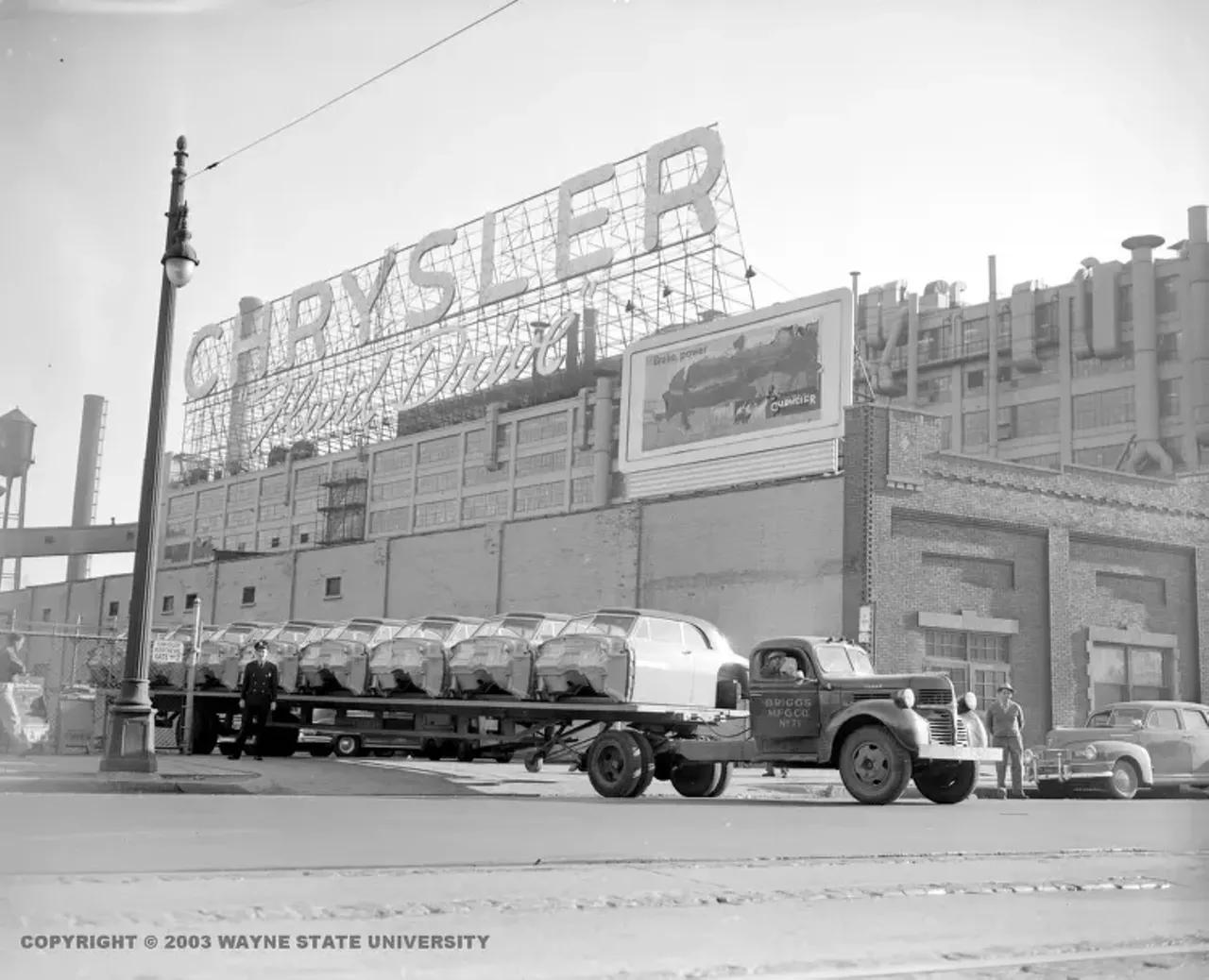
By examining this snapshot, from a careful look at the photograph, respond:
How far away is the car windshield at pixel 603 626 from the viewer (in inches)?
696

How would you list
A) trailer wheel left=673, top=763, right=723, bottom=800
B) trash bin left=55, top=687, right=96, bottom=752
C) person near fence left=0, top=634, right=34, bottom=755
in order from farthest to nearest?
trash bin left=55, top=687, right=96, bottom=752
person near fence left=0, top=634, right=34, bottom=755
trailer wheel left=673, top=763, right=723, bottom=800

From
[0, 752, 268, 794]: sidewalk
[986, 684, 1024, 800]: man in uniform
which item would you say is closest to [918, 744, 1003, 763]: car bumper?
[986, 684, 1024, 800]: man in uniform

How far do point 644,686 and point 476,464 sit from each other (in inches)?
2208

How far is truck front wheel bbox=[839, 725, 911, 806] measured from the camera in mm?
15500

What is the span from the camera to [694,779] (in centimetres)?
1708

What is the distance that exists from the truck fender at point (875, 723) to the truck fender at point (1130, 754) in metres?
7.18

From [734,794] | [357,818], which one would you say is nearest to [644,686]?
[734,794]

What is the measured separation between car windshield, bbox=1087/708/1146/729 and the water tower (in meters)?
20.3

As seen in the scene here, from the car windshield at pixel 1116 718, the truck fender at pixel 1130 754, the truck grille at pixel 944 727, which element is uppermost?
the car windshield at pixel 1116 718

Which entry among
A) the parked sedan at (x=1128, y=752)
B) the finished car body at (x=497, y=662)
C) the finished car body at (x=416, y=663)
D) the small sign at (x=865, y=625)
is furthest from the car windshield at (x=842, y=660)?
the small sign at (x=865, y=625)

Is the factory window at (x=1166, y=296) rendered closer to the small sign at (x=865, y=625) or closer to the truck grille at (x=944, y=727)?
the small sign at (x=865, y=625)

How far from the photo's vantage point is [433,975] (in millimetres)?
4824

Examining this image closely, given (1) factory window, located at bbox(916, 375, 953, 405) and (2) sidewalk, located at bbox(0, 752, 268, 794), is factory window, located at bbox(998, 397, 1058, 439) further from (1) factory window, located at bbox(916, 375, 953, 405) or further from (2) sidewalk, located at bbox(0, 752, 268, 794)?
(2) sidewalk, located at bbox(0, 752, 268, 794)

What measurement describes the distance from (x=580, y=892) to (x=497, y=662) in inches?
472
